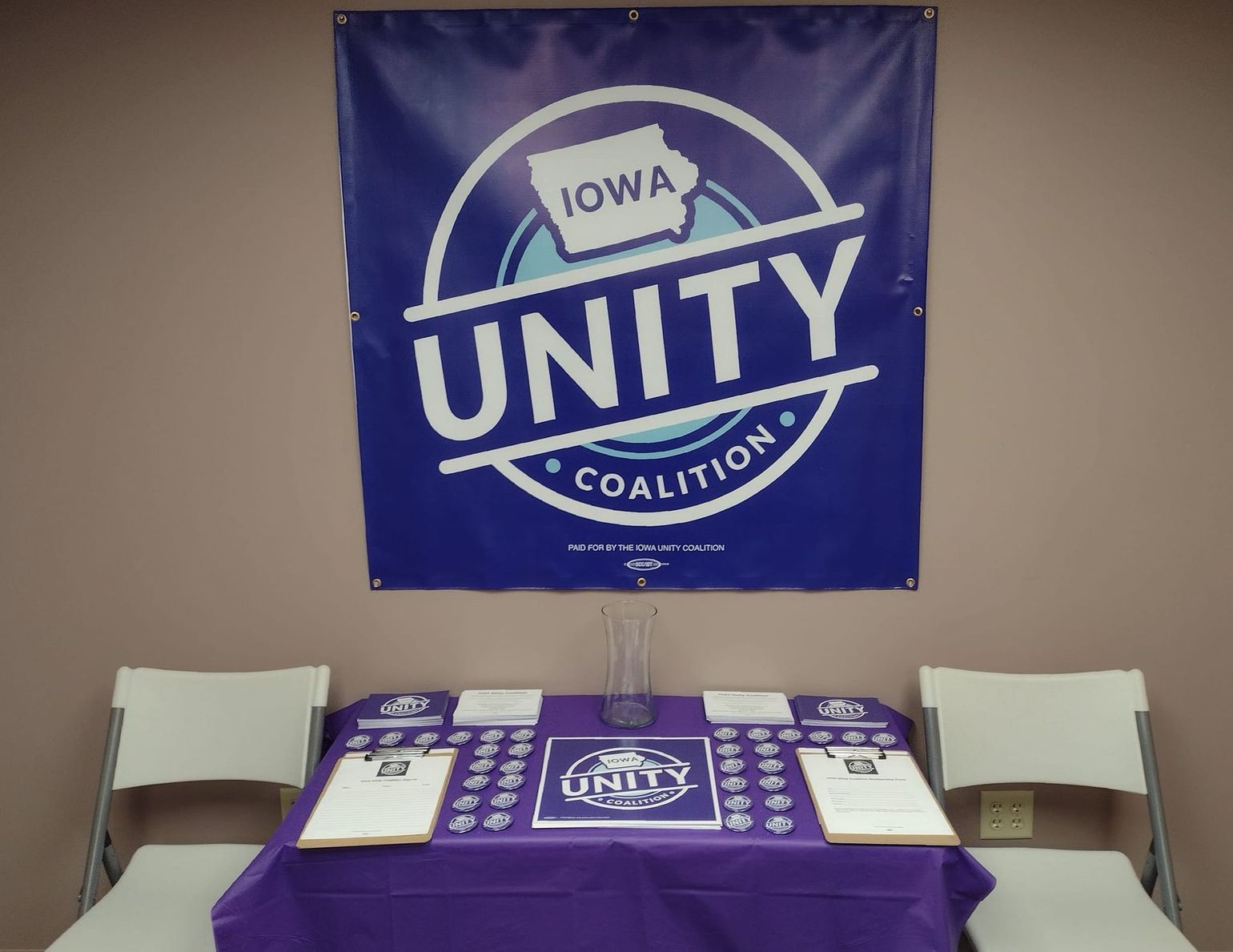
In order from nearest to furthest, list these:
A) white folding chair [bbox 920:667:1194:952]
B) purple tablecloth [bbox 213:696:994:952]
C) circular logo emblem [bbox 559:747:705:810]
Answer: purple tablecloth [bbox 213:696:994:952] < circular logo emblem [bbox 559:747:705:810] < white folding chair [bbox 920:667:1194:952]

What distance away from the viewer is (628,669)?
1.76 m

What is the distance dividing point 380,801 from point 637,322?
1089mm

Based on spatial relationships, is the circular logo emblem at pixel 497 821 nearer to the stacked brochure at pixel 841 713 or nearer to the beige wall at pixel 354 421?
the beige wall at pixel 354 421

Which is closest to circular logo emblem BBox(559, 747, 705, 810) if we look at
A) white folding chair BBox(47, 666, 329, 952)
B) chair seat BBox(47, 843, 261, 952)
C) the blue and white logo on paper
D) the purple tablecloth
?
the purple tablecloth

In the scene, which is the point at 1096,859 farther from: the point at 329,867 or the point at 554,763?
the point at 329,867

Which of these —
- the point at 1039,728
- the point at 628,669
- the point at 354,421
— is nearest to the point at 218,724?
the point at 354,421

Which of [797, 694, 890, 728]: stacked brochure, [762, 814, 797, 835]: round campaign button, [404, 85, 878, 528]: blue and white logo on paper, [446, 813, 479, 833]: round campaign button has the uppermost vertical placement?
[404, 85, 878, 528]: blue and white logo on paper

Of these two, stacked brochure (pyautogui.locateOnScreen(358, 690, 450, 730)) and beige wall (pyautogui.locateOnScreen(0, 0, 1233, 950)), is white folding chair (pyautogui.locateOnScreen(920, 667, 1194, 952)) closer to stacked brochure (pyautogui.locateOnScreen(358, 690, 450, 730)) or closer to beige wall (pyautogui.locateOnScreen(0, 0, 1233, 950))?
beige wall (pyautogui.locateOnScreen(0, 0, 1233, 950))

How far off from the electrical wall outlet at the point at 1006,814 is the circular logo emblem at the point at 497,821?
1191 mm

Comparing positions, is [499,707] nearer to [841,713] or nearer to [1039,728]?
[841,713]

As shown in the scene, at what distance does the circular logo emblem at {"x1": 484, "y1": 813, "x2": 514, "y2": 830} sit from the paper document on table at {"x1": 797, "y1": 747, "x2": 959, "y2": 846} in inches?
21.3

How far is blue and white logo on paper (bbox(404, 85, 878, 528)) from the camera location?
1729 millimetres

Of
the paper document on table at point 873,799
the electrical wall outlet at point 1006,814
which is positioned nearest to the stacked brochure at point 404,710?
the paper document on table at point 873,799

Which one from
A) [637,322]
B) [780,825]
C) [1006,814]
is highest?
[637,322]
